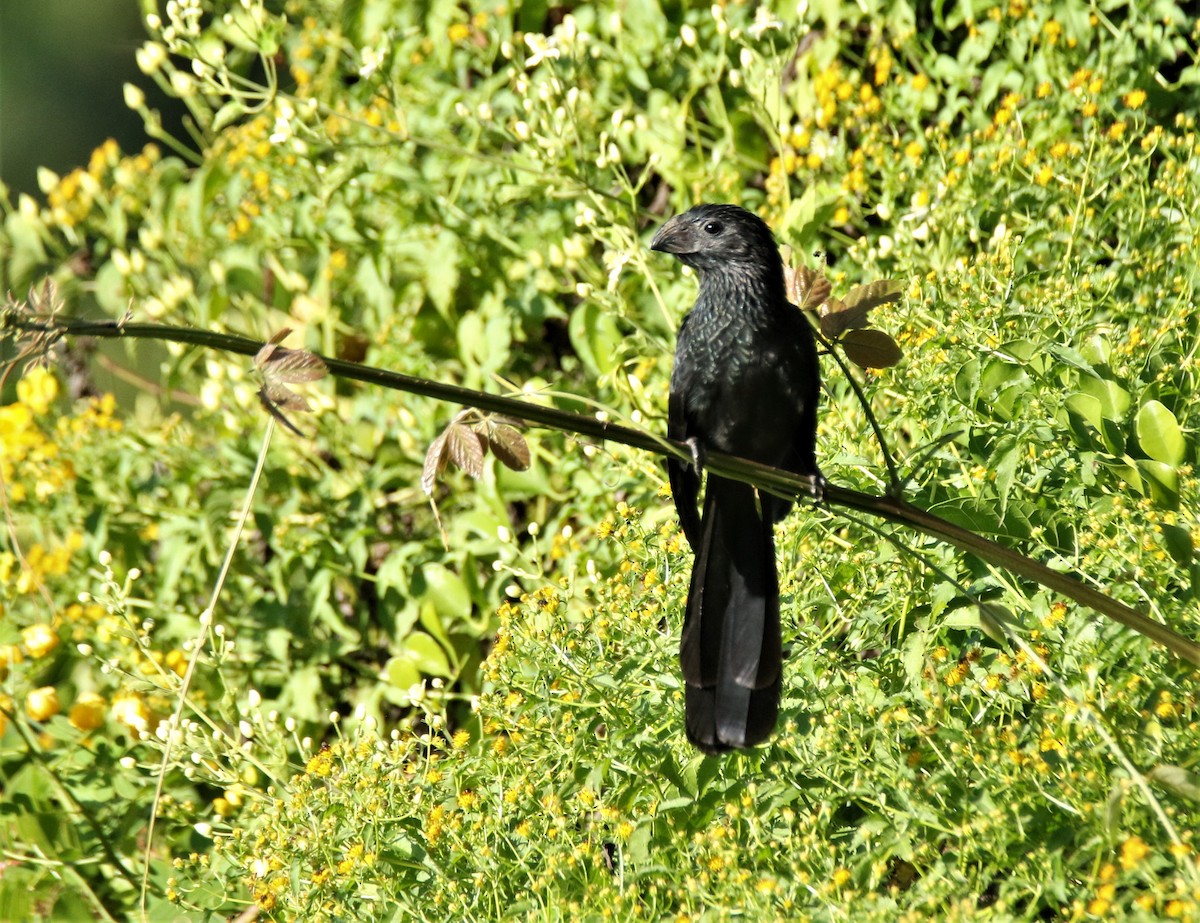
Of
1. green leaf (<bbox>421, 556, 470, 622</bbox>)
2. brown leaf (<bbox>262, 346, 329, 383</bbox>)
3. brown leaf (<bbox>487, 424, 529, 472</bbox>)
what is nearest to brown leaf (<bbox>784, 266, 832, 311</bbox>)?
brown leaf (<bbox>487, 424, 529, 472</bbox>)

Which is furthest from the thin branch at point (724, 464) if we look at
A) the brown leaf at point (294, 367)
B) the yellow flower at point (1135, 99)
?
the yellow flower at point (1135, 99)

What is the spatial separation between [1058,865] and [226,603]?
2.69 meters

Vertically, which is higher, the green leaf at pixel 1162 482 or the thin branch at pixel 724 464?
the green leaf at pixel 1162 482

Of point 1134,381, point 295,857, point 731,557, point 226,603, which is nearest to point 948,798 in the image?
point 731,557

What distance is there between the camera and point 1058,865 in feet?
5.92

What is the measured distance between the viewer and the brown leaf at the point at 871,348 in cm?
203

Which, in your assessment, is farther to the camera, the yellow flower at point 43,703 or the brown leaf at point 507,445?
the yellow flower at point 43,703

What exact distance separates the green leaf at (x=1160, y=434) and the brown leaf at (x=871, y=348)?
1.44 ft

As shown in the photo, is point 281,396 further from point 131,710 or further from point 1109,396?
point 131,710

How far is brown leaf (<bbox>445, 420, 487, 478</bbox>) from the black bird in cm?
60

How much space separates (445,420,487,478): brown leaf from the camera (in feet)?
6.05

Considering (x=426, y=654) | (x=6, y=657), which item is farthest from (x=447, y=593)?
(x=6, y=657)

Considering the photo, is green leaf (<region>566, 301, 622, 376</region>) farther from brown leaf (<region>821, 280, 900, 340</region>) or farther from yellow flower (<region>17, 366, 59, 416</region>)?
yellow flower (<region>17, 366, 59, 416</region>)

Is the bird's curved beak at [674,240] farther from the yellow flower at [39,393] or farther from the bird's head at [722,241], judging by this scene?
the yellow flower at [39,393]
